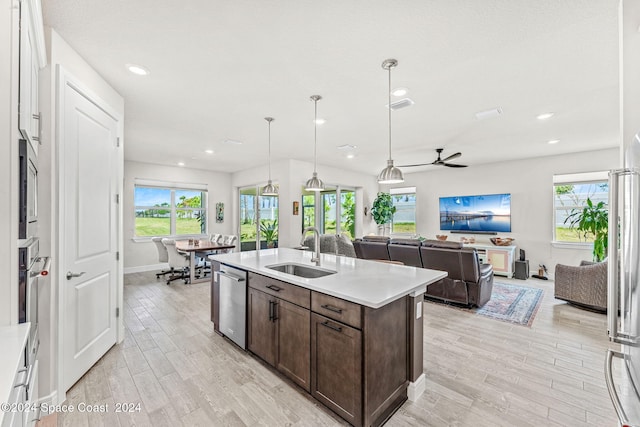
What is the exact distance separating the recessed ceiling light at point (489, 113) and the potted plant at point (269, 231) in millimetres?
5010

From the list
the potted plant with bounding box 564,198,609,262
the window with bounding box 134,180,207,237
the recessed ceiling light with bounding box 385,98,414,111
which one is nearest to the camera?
the recessed ceiling light with bounding box 385,98,414,111

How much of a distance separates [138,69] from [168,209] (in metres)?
5.23

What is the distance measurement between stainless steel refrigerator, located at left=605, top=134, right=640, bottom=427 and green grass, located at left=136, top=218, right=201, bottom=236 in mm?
7744

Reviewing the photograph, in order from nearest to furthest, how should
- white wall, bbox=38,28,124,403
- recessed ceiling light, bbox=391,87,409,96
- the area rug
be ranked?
white wall, bbox=38,28,124,403
recessed ceiling light, bbox=391,87,409,96
the area rug

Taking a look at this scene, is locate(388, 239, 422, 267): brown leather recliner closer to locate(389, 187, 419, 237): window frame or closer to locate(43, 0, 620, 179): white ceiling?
locate(43, 0, 620, 179): white ceiling

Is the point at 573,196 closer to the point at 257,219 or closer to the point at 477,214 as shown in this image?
the point at 477,214

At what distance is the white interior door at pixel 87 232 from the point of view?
208 cm

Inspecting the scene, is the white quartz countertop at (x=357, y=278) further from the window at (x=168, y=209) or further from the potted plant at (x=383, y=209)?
the potted plant at (x=383, y=209)

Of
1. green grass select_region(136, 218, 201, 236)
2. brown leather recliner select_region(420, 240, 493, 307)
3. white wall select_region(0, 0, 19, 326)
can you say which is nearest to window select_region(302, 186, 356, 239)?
green grass select_region(136, 218, 201, 236)

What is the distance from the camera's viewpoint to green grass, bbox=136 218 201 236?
6582 mm

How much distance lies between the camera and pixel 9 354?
2.93 feet

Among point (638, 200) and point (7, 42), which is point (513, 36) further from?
point (7, 42)

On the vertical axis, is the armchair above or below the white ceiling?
below

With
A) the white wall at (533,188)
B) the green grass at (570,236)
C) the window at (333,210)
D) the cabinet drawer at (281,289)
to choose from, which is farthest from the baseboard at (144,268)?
the green grass at (570,236)
